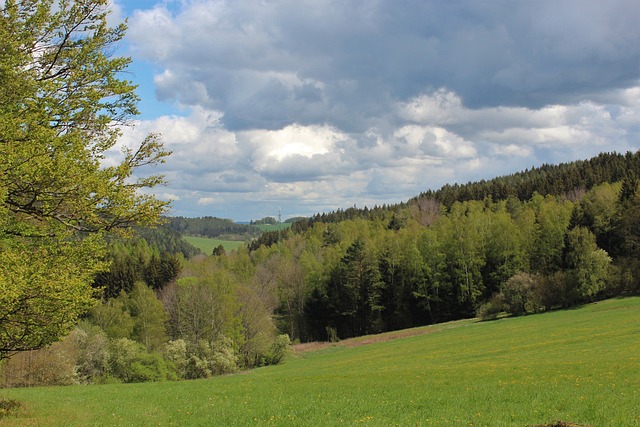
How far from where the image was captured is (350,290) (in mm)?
88375

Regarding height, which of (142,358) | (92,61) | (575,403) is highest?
(92,61)

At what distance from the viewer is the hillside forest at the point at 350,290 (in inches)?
1992

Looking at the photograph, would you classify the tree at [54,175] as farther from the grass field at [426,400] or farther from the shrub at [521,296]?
the shrub at [521,296]

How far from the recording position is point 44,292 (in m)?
11.4

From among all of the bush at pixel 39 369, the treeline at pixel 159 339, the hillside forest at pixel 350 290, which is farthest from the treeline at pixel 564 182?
the bush at pixel 39 369

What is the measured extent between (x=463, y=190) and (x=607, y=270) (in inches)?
3559

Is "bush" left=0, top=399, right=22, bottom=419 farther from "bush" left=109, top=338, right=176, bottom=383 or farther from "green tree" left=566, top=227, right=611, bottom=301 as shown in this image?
"green tree" left=566, top=227, right=611, bottom=301

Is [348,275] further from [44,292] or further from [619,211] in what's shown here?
[44,292]

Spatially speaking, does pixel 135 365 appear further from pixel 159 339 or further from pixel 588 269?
pixel 588 269

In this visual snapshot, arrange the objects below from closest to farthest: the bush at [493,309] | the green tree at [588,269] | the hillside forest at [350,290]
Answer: the hillside forest at [350,290]
the green tree at [588,269]
the bush at [493,309]

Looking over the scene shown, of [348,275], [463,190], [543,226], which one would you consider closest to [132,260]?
[348,275]

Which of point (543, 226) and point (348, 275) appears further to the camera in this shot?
point (348, 275)

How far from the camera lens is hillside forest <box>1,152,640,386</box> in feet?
166

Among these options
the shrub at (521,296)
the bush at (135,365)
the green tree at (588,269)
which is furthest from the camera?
the shrub at (521,296)
